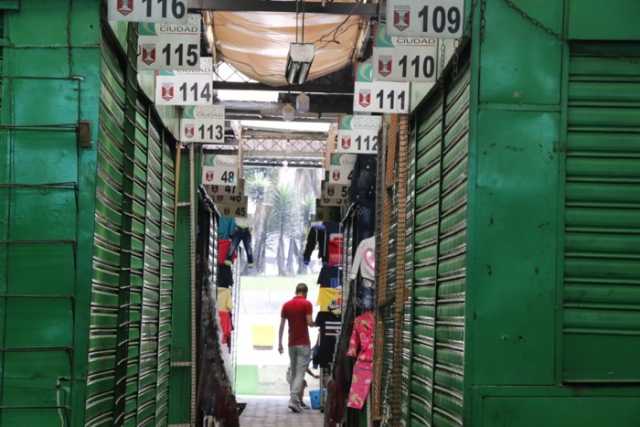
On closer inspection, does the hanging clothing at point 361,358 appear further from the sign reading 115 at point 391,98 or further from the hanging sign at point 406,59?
the hanging sign at point 406,59

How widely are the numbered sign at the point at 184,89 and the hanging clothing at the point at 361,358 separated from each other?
2.64 metres

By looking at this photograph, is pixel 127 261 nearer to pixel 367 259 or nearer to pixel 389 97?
pixel 389 97

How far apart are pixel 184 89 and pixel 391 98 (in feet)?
6.40

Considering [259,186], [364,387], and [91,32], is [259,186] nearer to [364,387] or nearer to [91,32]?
[364,387]

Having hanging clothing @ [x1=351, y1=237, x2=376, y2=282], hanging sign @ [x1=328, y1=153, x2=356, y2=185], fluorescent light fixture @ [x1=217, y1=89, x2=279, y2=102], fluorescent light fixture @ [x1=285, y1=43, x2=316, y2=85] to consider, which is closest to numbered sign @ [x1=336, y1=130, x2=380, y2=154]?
fluorescent light fixture @ [x1=285, y1=43, x2=316, y2=85]

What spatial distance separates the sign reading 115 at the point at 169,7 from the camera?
6730 millimetres

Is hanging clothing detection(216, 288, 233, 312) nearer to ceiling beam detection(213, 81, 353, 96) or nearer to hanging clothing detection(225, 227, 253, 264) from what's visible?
hanging clothing detection(225, 227, 253, 264)

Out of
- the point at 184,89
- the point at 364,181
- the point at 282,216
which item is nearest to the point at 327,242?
the point at 364,181

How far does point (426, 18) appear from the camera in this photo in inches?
262

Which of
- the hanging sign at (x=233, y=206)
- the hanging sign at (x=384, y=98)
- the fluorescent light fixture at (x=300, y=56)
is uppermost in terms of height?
the fluorescent light fixture at (x=300, y=56)

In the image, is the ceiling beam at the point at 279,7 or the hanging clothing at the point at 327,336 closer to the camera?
the ceiling beam at the point at 279,7

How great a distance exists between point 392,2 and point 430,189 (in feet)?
5.26

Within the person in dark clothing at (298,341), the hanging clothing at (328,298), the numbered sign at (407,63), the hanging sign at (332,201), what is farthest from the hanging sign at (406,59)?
the person in dark clothing at (298,341)

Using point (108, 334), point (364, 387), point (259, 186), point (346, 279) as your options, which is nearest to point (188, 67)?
point (108, 334)
